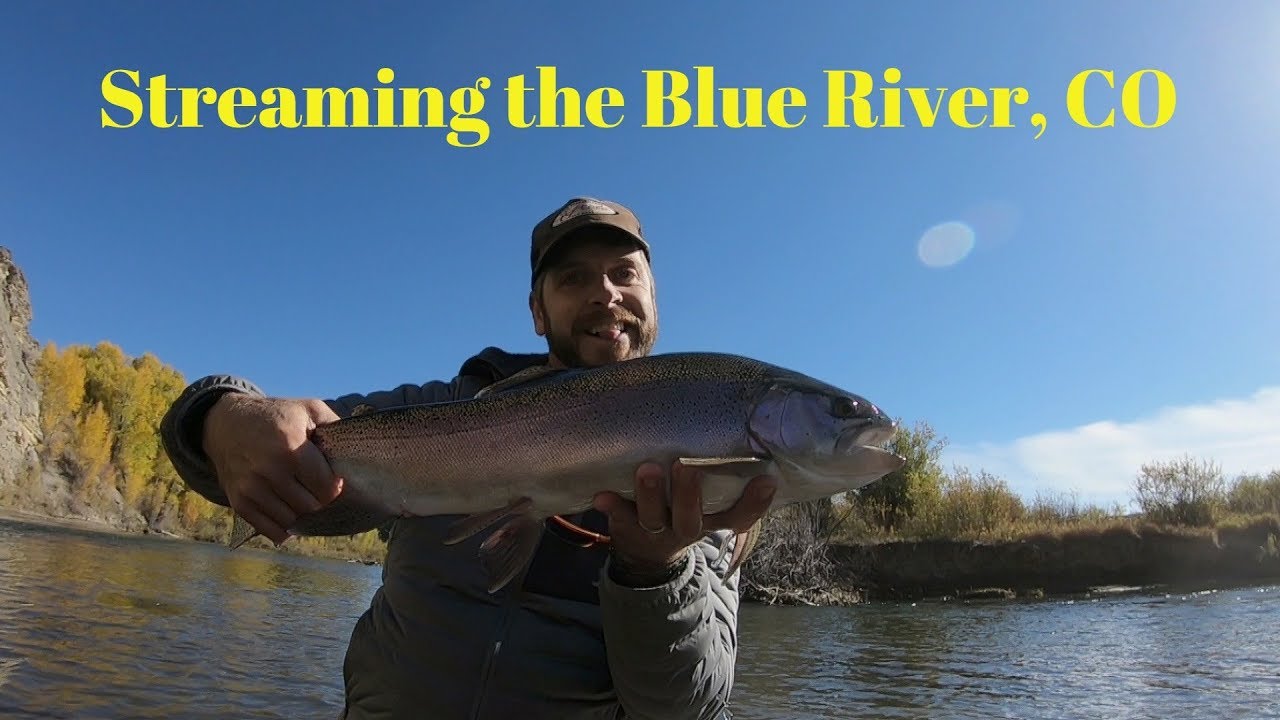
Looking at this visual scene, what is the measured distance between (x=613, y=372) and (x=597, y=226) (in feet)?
4.43

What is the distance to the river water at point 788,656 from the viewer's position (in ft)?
33.1

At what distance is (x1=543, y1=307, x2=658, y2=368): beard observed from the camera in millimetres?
3684

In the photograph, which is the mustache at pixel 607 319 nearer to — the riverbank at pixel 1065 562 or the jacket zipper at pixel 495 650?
the jacket zipper at pixel 495 650

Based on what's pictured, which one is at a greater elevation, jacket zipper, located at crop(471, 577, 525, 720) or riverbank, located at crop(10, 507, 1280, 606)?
jacket zipper, located at crop(471, 577, 525, 720)

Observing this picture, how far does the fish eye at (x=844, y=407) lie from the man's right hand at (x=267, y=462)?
174cm

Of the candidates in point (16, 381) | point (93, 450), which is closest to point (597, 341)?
point (16, 381)

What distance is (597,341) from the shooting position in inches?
145

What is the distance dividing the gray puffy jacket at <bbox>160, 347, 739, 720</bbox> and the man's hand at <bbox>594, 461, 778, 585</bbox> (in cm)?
10

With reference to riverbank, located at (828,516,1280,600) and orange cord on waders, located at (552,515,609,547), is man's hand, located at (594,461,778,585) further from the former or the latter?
riverbank, located at (828,516,1280,600)

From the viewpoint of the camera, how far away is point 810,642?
18.0 meters

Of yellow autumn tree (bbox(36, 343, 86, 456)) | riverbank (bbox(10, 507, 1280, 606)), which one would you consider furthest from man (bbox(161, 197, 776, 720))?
yellow autumn tree (bbox(36, 343, 86, 456))

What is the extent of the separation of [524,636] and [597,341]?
4.76 ft

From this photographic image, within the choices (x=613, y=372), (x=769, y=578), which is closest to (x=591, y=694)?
(x=613, y=372)

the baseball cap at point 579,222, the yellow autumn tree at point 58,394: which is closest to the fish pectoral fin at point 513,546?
the baseball cap at point 579,222
